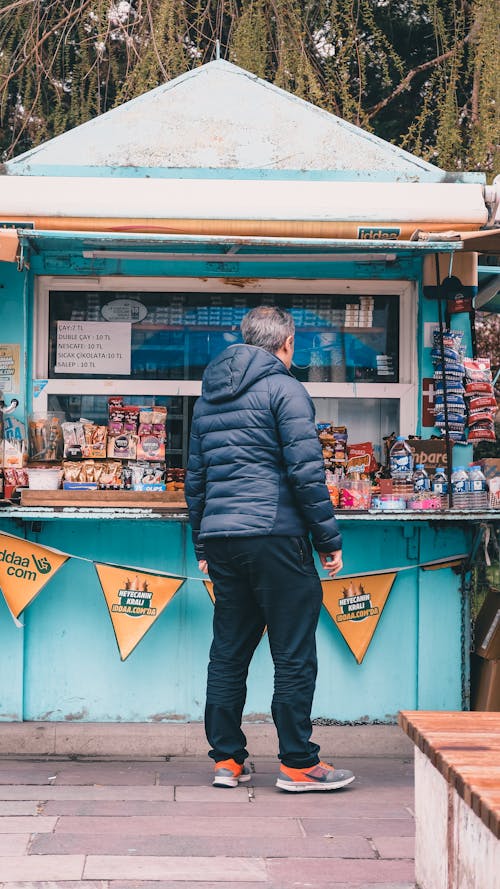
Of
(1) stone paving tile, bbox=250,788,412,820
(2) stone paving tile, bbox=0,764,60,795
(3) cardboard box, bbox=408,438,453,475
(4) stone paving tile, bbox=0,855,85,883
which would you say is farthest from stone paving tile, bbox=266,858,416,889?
(3) cardboard box, bbox=408,438,453,475

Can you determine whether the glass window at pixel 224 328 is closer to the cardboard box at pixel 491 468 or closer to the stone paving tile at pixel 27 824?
the cardboard box at pixel 491 468

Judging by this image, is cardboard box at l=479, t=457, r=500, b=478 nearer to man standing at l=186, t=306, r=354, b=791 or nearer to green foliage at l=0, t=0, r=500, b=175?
man standing at l=186, t=306, r=354, b=791

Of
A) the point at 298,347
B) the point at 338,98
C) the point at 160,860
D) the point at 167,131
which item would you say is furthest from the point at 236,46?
the point at 160,860

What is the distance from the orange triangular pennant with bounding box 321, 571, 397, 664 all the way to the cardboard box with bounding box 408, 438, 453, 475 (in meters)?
0.60

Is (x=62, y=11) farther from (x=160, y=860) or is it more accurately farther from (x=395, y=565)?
(x=160, y=860)

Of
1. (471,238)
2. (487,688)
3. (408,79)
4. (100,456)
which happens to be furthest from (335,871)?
(408,79)

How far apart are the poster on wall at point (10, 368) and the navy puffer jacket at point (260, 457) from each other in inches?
51.3

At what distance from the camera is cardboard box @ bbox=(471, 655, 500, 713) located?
17.8 feet

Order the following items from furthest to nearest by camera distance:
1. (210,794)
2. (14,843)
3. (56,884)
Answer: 1. (210,794)
2. (14,843)
3. (56,884)

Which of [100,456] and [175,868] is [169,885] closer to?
[175,868]

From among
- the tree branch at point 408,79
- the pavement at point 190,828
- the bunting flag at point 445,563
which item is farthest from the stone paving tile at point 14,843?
the tree branch at point 408,79

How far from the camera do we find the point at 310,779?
15.1 ft

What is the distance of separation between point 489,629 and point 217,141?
2764 mm

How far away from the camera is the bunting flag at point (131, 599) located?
17.1 feet
